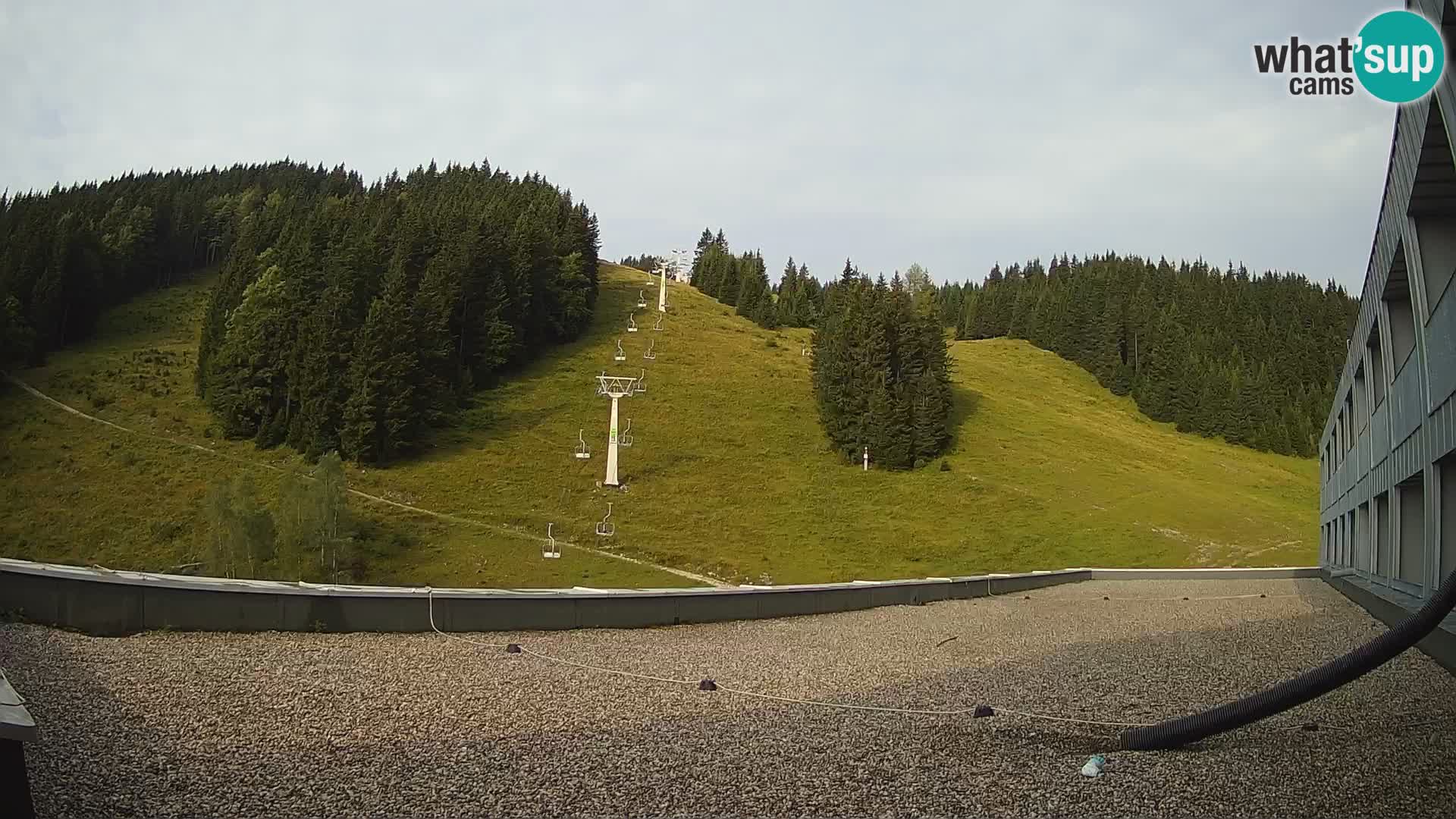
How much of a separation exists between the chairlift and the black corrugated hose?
42199mm

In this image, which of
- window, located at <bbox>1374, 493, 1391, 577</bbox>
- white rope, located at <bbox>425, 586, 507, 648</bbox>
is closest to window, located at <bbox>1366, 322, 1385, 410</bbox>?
window, located at <bbox>1374, 493, 1391, 577</bbox>

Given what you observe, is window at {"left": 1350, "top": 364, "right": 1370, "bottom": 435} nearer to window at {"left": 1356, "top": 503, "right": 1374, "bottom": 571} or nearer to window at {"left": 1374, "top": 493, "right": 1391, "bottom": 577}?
window at {"left": 1356, "top": 503, "right": 1374, "bottom": 571}

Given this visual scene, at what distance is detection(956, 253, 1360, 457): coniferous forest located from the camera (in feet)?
319

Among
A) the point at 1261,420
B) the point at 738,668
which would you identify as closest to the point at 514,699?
the point at 738,668

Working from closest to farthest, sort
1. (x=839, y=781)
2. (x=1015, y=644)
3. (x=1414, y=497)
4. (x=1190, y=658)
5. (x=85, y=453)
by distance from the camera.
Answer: (x=839, y=781), (x=1190, y=658), (x=1015, y=644), (x=1414, y=497), (x=85, y=453)

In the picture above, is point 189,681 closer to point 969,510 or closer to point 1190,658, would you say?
point 1190,658

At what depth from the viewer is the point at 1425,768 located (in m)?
6.67

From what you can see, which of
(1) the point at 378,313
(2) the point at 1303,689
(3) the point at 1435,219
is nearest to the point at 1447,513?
(3) the point at 1435,219

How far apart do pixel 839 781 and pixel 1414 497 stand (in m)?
15.5

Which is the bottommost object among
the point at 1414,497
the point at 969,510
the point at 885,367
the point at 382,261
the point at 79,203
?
the point at 969,510

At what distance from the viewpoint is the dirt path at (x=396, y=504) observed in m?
43.6

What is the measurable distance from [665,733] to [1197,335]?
430ft

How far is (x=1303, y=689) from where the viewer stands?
22.4 feet

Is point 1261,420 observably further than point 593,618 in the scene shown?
Yes
